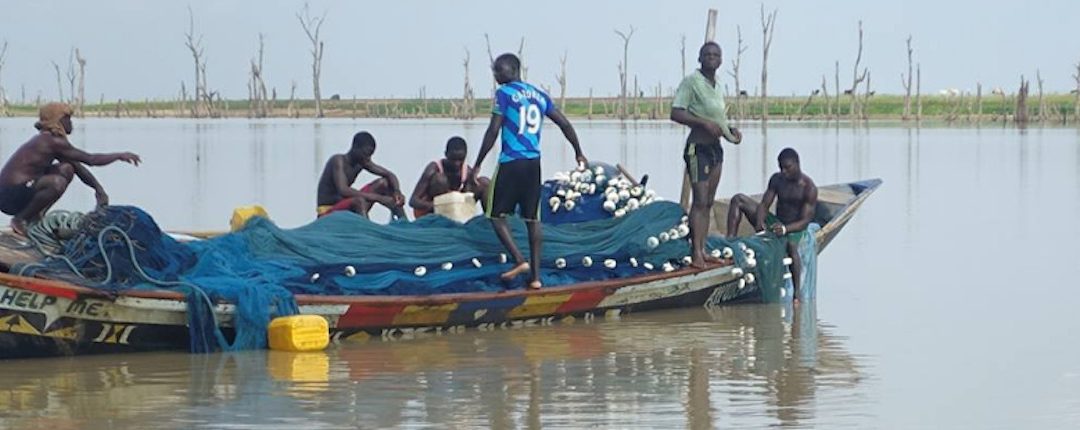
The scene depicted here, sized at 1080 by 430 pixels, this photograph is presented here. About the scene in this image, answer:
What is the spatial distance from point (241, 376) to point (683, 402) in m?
2.21

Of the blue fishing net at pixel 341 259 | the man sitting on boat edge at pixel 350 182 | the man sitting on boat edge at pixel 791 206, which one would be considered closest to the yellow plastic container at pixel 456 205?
the man sitting on boat edge at pixel 350 182

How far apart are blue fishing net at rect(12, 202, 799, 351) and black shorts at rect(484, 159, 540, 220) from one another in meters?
0.35

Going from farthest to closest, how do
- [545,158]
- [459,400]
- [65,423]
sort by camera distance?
[545,158], [459,400], [65,423]

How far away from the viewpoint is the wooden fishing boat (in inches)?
342

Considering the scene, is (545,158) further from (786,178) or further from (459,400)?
(459,400)

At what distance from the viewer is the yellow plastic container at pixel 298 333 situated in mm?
9344

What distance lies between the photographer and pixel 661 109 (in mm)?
92125

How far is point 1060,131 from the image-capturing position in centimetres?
5762

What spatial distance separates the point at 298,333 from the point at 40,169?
1864 mm

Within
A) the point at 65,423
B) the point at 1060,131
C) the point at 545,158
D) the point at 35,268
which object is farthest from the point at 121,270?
the point at 1060,131

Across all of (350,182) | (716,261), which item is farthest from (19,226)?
(716,261)

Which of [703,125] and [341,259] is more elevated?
[703,125]

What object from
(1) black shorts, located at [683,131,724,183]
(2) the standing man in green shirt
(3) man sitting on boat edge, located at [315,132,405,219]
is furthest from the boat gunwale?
(3) man sitting on boat edge, located at [315,132,405,219]

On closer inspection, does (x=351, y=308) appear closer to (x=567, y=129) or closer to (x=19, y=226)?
(x=567, y=129)
